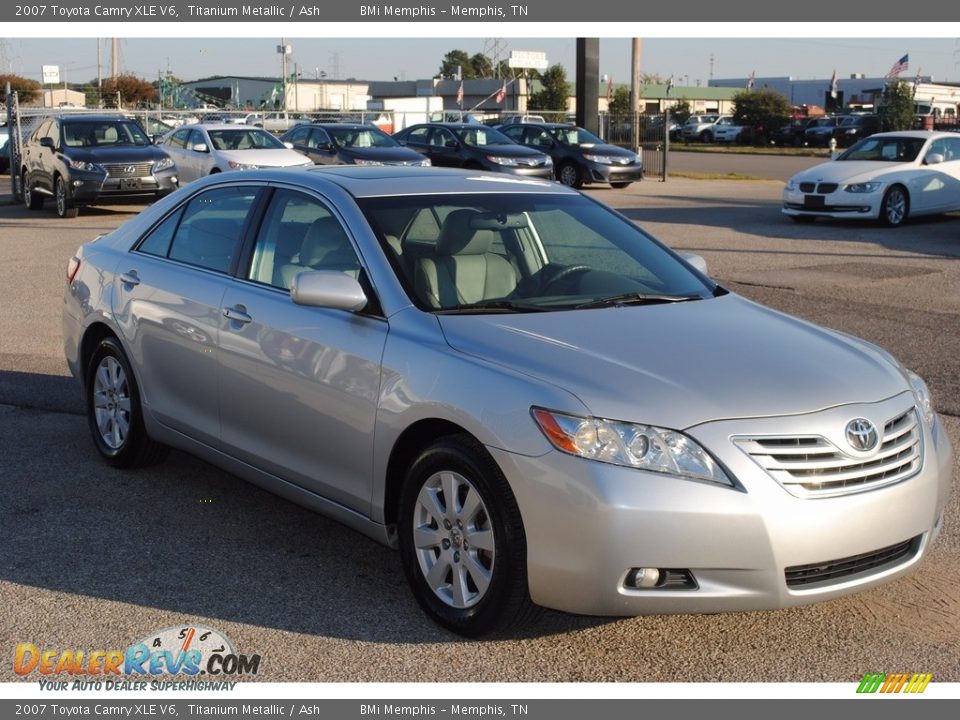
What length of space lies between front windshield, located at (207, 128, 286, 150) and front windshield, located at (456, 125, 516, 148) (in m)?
5.59

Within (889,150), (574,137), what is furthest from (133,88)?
(889,150)

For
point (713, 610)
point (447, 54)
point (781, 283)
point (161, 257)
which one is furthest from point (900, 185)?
point (447, 54)

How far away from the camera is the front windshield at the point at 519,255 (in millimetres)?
5188

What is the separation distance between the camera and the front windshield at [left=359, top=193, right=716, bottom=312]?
5188 mm

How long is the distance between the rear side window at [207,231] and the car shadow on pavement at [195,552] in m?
1.17

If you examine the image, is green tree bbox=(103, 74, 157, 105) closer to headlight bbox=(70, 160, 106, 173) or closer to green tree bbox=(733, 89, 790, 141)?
green tree bbox=(733, 89, 790, 141)

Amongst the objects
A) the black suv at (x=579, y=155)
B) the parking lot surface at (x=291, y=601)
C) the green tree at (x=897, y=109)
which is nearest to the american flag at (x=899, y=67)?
the green tree at (x=897, y=109)

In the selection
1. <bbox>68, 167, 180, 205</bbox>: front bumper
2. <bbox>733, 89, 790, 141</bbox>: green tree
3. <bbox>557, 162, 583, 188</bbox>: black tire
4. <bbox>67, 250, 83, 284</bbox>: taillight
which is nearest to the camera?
<bbox>67, 250, 83, 284</bbox>: taillight

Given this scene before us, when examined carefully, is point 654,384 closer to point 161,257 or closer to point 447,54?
point 161,257

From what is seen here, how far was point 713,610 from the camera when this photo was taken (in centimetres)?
416

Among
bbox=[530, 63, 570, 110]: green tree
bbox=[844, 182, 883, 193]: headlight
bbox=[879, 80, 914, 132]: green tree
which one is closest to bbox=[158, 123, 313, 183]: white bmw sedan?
bbox=[844, 182, 883, 193]: headlight

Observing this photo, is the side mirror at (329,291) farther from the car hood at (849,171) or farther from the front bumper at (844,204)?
the car hood at (849,171)

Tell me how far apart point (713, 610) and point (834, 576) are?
1.45ft

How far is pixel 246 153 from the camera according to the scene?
2289cm
